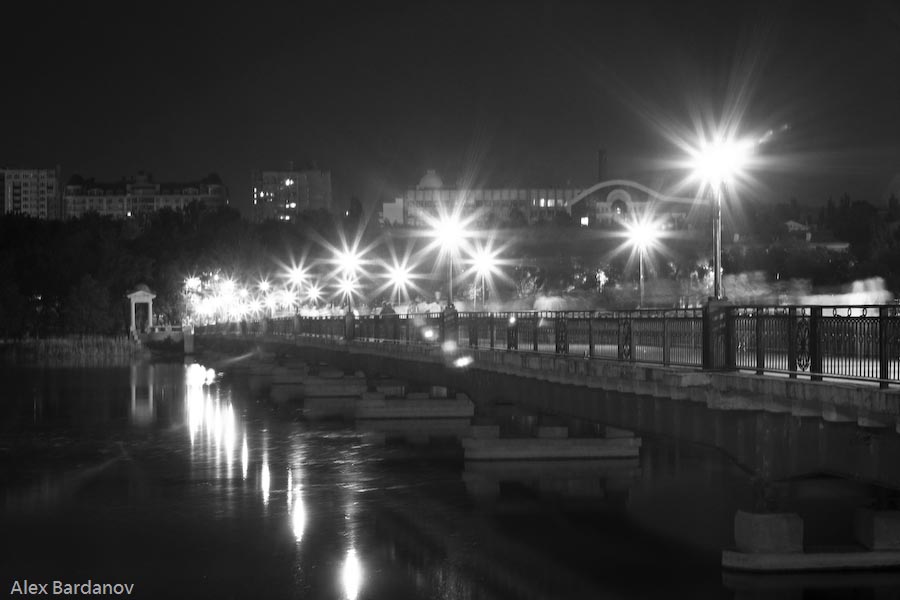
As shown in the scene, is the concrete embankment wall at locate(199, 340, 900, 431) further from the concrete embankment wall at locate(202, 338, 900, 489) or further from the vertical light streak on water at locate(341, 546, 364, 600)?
the vertical light streak on water at locate(341, 546, 364, 600)

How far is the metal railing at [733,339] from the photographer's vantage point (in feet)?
56.8

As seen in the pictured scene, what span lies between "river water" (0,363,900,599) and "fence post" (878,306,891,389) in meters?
4.79

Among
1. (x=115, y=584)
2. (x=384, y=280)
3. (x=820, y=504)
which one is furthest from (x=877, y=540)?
(x=384, y=280)

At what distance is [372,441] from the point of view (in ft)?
137

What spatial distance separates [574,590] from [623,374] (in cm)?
536

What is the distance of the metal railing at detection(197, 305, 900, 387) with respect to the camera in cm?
1731

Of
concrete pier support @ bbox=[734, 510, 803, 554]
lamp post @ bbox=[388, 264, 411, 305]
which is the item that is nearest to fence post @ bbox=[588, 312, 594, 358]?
concrete pier support @ bbox=[734, 510, 803, 554]

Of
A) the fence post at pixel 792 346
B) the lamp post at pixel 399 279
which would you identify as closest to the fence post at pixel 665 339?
the fence post at pixel 792 346

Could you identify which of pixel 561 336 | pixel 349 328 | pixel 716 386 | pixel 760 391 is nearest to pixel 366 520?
pixel 561 336

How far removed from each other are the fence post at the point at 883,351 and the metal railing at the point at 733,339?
1cm

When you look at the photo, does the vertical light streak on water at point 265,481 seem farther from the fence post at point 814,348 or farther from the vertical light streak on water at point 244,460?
the fence post at point 814,348

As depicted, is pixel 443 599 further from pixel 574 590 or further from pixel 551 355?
pixel 551 355

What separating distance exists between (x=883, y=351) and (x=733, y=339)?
4.48 metres

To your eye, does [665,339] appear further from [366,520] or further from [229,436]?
[229,436]
